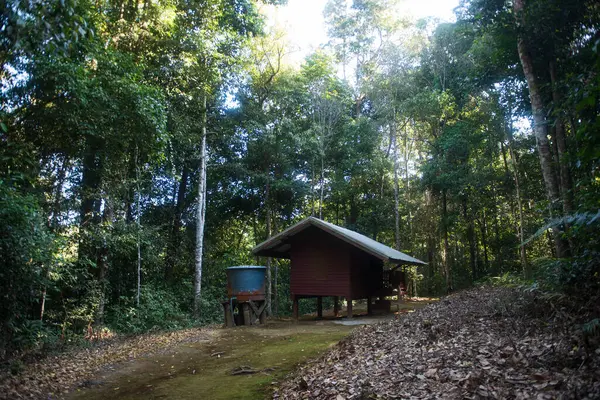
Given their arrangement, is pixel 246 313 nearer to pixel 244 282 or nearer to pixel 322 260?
pixel 244 282

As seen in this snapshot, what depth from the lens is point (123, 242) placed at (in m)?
14.6

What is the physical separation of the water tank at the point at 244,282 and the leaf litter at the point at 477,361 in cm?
666

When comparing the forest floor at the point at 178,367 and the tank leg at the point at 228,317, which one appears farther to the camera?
the tank leg at the point at 228,317

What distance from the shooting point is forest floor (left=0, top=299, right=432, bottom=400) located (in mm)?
6715

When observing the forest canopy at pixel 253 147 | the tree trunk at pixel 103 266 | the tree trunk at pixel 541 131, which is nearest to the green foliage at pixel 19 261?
the forest canopy at pixel 253 147

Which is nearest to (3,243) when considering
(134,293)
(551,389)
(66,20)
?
(66,20)

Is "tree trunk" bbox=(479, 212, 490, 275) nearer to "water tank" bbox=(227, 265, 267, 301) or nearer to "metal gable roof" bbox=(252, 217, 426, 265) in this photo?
"metal gable roof" bbox=(252, 217, 426, 265)

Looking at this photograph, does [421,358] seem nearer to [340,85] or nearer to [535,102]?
[535,102]

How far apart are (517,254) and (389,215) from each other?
8.98 meters

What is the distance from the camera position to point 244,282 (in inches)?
557

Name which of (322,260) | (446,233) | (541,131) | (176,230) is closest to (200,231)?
(176,230)

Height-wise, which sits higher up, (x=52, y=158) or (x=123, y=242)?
(x=52, y=158)

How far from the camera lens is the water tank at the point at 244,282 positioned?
14.1 metres

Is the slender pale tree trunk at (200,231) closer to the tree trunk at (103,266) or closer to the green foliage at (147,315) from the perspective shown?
the green foliage at (147,315)
